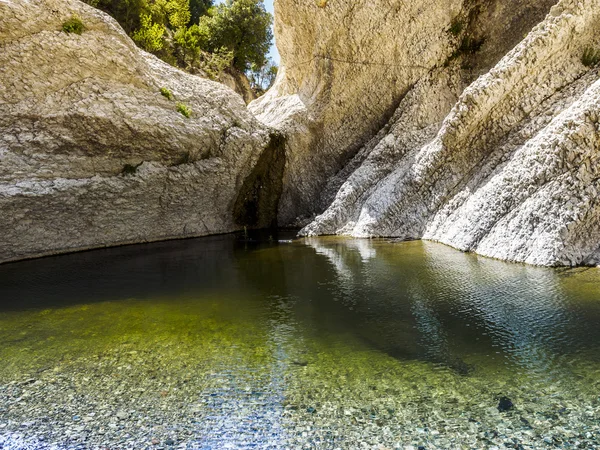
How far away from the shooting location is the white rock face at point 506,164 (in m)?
9.91

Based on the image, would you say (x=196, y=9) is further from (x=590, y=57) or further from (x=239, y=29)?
(x=590, y=57)

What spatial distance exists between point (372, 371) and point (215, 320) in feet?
10.5

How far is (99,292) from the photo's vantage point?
912 cm

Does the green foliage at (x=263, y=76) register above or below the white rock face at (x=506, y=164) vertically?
above

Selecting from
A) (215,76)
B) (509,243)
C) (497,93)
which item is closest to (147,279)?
(509,243)

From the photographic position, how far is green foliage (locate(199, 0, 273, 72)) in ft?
112

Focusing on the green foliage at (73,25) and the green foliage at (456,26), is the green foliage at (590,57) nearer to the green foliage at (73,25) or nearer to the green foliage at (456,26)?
the green foliage at (456,26)

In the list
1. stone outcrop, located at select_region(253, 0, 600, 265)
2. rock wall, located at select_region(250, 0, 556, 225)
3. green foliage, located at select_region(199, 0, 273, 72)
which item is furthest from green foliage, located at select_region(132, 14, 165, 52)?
green foliage, located at select_region(199, 0, 273, 72)

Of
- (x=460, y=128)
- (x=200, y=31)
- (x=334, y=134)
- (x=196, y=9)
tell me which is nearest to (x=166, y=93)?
(x=334, y=134)

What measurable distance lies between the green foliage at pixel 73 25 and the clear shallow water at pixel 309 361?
9.02 meters

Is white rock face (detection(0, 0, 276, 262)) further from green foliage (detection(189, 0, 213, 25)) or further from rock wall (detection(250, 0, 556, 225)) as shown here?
green foliage (detection(189, 0, 213, 25))

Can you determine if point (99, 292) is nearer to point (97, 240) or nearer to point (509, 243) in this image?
point (97, 240)

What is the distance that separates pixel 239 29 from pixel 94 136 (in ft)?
82.4

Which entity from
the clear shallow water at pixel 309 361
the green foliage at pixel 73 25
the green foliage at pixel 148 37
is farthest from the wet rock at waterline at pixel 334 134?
the green foliage at pixel 148 37
